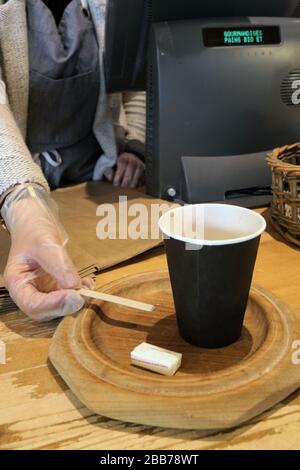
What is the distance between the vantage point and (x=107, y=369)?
508 millimetres

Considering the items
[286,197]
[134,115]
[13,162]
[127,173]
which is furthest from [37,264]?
[134,115]

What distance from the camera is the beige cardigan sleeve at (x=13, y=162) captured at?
2.43 ft

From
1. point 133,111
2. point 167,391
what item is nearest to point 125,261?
point 167,391

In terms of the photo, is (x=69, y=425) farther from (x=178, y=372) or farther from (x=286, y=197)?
(x=286, y=197)

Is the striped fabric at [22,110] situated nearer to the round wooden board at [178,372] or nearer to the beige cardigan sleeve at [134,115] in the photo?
the beige cardigan sleeve at [134,115]

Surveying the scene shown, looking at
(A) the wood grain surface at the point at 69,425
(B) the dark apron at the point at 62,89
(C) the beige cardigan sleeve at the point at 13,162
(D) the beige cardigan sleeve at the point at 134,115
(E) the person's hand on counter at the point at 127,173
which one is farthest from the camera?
(D) the beige cardigan sleeve at the point at 134,115

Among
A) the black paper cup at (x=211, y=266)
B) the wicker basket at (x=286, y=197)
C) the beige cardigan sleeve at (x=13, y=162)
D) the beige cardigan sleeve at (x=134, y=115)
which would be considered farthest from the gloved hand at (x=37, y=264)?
the beige cardigan sleeve at (x=134, y=115)

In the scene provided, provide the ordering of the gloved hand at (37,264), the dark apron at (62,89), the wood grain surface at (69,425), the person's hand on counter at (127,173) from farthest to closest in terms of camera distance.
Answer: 1. the person's hand on counter at (127,173)
2. the dark apron at (62,89)
3. the gloved hand at (37,264)
4. the wood grain surface at (69,425)

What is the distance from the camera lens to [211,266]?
0.52 metres

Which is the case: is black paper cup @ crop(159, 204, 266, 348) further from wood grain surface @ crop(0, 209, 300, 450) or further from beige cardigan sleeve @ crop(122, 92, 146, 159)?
beige cardigan sleeve @ crop(122, 92, 146, 159)

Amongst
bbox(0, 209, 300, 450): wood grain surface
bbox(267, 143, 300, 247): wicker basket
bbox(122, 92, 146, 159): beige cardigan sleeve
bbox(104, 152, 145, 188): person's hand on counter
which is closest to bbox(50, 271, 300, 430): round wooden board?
bbox(0, 209, 300, 450): wood grain surface

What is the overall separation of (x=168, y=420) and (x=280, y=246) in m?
0.46

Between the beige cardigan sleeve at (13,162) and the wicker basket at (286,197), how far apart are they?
351 millimetres

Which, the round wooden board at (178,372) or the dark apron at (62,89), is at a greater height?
the dark apron at (62,89)
